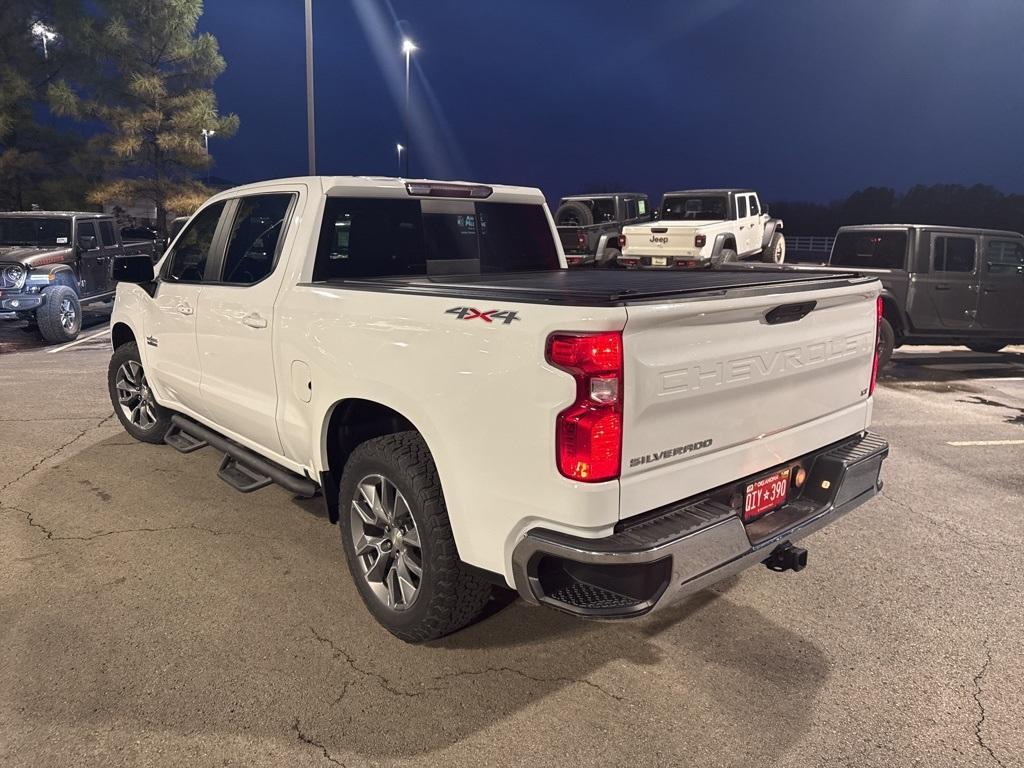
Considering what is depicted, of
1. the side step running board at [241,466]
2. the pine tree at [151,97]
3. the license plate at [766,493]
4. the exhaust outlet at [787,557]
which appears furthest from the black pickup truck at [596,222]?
the pine tree at [151,97]

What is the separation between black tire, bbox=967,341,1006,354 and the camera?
1096 centimetres

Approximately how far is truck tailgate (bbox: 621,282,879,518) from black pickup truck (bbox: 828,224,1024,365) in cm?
710

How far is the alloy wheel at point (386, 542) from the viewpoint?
10.5 ft

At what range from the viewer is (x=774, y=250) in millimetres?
19281

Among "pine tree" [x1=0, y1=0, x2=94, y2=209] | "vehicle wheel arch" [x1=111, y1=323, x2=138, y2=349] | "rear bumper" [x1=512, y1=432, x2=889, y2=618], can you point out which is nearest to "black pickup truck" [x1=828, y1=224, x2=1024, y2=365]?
"rear bumper" [x1=512, y1=432, x2=889, y2=618]

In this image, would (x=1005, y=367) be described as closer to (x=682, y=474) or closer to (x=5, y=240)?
(x=682, y=474)

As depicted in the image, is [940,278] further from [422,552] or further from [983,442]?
[422,552]

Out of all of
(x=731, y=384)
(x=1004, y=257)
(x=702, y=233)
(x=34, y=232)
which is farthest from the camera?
(x=702, y=233)

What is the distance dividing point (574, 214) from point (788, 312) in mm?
15863

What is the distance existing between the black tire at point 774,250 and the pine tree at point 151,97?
65.7 ft

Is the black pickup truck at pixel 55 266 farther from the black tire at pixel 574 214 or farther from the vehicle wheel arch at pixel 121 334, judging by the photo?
the black tire at pixel 574 214

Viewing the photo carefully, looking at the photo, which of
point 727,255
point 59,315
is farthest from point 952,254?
point 59,315

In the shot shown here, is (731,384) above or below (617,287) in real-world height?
below

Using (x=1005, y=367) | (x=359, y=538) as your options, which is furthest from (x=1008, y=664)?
(x=1005, y=367)
